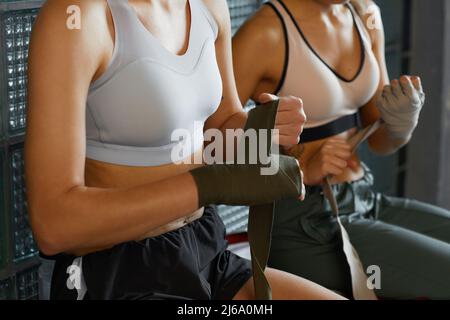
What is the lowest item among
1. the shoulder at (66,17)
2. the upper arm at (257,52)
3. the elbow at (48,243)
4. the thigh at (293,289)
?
the thigh at (293,289)

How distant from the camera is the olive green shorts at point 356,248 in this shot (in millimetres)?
1527

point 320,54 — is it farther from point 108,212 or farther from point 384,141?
point 108,212

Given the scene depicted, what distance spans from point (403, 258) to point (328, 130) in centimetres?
32

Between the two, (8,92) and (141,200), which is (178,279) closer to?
(141,200)

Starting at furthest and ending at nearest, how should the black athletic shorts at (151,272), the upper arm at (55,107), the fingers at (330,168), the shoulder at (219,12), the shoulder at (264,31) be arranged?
1. the shoulder at (264,31)
2. the fingers at (330,168)
3. the shoulder at (219,12)
4. the black athletic shorts at (151,272)
5. the upper arm at (55,107)

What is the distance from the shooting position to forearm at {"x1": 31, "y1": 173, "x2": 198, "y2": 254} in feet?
3.47

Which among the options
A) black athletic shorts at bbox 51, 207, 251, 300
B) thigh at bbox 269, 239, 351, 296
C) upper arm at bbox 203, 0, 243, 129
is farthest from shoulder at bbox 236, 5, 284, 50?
black athletic shorts at bbox 51, 207, 251, 300

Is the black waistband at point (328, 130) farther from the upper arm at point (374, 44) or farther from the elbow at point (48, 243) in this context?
the elbow at point (48, 243)

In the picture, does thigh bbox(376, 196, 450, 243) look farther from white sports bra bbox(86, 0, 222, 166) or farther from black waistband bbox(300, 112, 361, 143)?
white sports bra bbox(86, 0, 222, 166)

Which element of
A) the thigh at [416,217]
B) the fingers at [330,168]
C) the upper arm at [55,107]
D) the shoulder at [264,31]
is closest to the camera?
the upper arm at [55,107]

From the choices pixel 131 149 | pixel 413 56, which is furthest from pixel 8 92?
pixel 413 56

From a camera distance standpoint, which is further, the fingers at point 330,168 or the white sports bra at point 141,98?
the fingers at point 330,168

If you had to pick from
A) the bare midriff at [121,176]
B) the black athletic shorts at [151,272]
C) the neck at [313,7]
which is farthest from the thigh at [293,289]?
the neck at [313,7]
